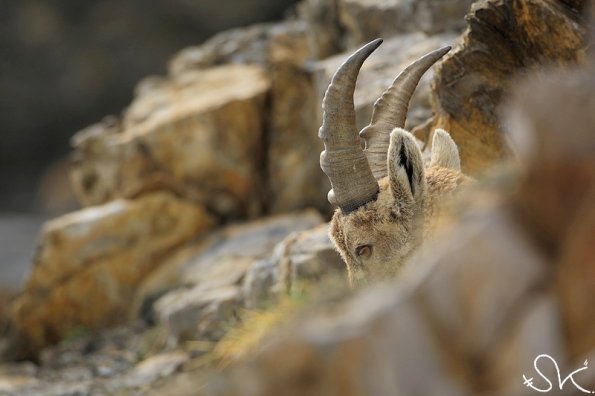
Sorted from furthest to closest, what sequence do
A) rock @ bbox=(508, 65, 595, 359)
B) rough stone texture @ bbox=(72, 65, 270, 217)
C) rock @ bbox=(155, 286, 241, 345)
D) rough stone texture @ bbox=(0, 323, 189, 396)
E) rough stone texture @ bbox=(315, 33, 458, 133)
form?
rough stone texture @ bbox=(72, 65, 270, 217)
rock @ bbox=(155, 286, 241, 345)
rough stone texture @ bbox=(0, 323, 189, 396)
rough stone texture @ bbox=(315, 33, 458, 133)
rock @ bbox=(508, 65, 595, 359)

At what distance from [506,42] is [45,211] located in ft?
84.3

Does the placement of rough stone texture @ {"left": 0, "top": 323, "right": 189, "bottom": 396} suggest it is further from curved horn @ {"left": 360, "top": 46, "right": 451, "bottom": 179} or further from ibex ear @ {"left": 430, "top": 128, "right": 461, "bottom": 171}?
ibex ear @ {"left": 430, "top": 128, "right": 461, "bottom": 171}

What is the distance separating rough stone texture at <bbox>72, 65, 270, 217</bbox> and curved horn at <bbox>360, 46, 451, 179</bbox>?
9.21 m

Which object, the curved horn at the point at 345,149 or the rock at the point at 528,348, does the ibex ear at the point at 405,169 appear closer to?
the curved horn at the point at 345,149

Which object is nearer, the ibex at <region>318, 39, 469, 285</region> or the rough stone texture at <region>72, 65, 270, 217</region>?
the ibex at <region>318, 39, 469, 285</region>

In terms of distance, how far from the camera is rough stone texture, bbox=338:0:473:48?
1303 centimetres

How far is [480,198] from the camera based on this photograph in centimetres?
396

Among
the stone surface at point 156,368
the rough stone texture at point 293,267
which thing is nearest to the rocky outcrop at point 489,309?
Answer: the rough stone texture at point 293,267

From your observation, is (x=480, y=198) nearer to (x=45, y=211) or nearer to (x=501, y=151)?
(x=501, y=151)

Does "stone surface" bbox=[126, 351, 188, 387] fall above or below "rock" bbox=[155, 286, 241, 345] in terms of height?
below

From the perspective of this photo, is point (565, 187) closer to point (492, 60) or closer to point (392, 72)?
point (492, 60)

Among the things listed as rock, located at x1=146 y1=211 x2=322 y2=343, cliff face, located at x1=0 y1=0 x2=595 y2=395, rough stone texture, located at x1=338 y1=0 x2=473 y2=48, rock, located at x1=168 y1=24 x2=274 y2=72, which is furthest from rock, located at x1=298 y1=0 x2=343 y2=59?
rock, located at x1=146 y1=211 x2=322 y2=343

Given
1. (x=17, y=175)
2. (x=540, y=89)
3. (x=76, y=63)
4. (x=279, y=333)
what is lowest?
(x=279, y=333)

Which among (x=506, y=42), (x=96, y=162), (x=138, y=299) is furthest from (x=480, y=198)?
(x=96, y=162)
